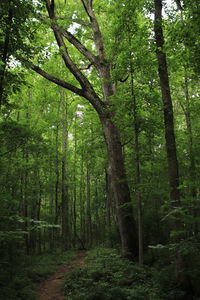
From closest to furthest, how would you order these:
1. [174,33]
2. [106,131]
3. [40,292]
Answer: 1. [174,33]
2. [40,292]
3. [106,131]

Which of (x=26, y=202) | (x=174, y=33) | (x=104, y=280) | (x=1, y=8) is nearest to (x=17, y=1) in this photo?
(x=1, y=8)

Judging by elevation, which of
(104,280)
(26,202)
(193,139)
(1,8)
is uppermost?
(1,8)

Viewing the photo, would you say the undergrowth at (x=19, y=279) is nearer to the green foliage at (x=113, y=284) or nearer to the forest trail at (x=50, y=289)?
the forest trail at (x=50, y=289)

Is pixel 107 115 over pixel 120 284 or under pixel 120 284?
over

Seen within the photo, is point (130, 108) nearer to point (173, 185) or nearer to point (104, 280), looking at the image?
point (173, 185)

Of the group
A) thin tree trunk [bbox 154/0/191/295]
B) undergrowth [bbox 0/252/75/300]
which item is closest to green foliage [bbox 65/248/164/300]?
thin tree trunk [bbox 154/0/191/295]

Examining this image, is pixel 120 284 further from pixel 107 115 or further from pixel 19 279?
pixel 107 115

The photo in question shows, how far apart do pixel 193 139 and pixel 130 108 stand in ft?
16.1

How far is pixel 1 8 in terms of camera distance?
4.76 metres

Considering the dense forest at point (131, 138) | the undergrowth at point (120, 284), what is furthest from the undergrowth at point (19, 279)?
the undergrowth at point (120, 284)

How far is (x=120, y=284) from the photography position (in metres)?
6.51

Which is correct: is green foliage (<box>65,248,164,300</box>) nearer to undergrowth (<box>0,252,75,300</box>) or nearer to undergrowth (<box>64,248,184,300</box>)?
undergrowth (<box>64,248,184,300</box>)

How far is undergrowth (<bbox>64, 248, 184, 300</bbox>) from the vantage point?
5.63 m

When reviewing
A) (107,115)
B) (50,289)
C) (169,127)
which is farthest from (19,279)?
(107,115)
